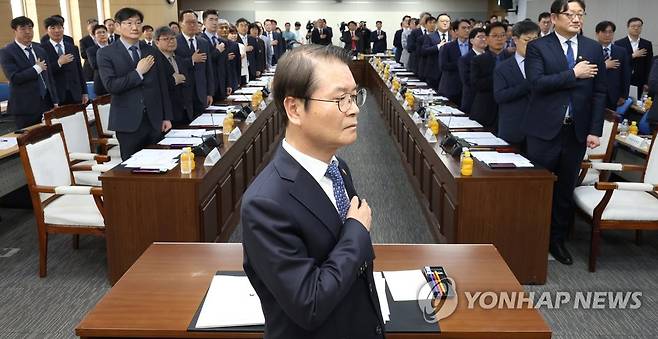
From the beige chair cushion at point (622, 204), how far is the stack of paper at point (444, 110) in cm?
172

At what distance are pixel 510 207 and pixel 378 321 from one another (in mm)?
2172

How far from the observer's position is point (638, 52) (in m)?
7.27

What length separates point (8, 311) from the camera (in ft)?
10.2

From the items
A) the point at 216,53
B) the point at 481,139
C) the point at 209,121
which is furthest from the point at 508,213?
the point at 216,53

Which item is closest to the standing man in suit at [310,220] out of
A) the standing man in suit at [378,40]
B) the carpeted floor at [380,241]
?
the carpeted floor at [380,241]

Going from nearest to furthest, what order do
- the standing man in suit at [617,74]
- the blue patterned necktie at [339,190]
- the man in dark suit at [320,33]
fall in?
the blue patterned necktie at [339,190] < the standing man in suit at [617,74] < the man in dark suit at [320,33]

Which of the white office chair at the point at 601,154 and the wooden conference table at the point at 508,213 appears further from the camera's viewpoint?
the white office chair at the point at 601,154

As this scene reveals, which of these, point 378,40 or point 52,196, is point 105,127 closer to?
point 52,196

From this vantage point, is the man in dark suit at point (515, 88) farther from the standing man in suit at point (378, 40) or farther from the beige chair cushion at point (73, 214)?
the standing man in suit at point (378, 40)

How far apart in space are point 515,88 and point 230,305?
3035 millimetres

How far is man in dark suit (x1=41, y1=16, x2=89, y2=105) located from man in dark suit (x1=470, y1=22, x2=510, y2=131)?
14.6 ft

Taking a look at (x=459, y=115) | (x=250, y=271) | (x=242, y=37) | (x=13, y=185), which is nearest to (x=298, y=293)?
(x=250, y=271)

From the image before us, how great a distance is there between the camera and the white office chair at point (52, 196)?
10.8 feet

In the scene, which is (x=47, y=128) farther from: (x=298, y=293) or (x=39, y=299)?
(x=298, y=293)
